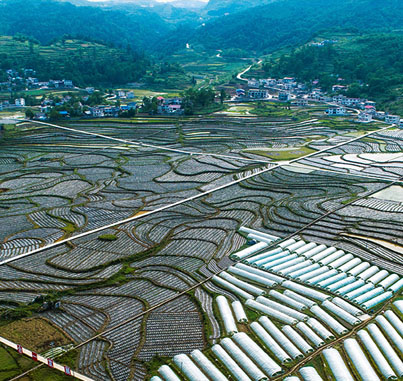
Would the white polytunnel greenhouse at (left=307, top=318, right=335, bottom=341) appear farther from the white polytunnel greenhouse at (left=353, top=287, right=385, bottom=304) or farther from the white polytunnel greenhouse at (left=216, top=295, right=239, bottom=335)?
the white polytunnel greenhouse at (left=216, top=295, right=239, bottom=335)

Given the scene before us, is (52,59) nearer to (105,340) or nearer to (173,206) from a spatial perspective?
(173,206)

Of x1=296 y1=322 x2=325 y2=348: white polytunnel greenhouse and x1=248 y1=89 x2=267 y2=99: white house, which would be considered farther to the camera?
x1=248 y1=89 x2=267 y2=99: white house

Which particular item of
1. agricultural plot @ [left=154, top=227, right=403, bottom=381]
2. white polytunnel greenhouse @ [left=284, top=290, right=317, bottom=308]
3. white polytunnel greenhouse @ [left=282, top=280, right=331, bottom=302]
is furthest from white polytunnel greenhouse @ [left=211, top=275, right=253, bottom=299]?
white polytunnel greenhouse @ [left=282, top=280, right=331, bottom=302]

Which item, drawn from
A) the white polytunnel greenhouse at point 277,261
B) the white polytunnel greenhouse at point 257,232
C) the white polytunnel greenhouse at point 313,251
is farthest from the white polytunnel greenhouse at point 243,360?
the white polytunnel greenhouse at point 257,232

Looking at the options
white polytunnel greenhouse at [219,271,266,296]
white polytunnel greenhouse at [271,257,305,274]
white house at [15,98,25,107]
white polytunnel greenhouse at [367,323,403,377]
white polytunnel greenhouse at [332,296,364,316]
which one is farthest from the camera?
white house at [15,98,25,107]

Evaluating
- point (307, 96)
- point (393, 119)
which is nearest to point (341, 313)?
point (393, 119)

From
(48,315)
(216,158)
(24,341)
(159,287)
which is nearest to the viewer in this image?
(24,341)

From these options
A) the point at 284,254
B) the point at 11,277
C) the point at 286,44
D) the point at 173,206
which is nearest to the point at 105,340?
the point at 11,277
